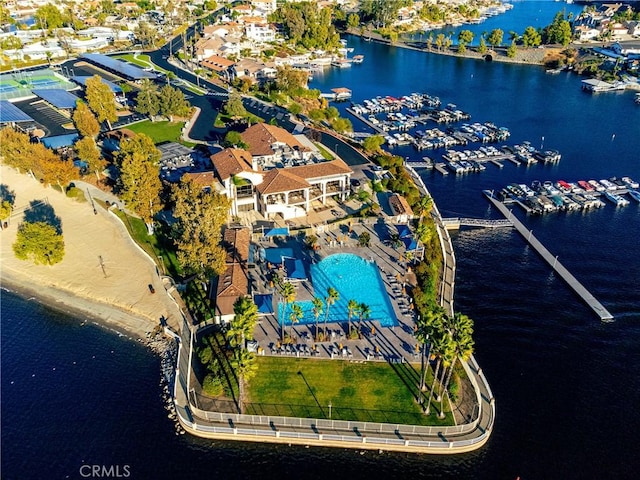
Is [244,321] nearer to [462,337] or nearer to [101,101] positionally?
[462,337]

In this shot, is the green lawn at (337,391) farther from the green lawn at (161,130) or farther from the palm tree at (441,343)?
the green lawn at (161,130)

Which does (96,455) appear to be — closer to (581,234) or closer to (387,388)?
(387,388)

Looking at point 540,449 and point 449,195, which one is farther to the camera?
point 449,195

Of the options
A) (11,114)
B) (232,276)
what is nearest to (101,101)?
(11,114)

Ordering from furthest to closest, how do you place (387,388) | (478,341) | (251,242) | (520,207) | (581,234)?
1. (520,207)
2. (581,234)
3. (251,242)
4. (478,341)
5. (387,388)

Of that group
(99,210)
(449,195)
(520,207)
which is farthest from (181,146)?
(520,207)

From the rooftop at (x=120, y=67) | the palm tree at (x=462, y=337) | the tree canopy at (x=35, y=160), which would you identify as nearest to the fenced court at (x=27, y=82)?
the rooftop at (x=120, y=67)


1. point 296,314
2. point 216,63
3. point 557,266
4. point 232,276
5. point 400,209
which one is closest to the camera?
point 296,314
